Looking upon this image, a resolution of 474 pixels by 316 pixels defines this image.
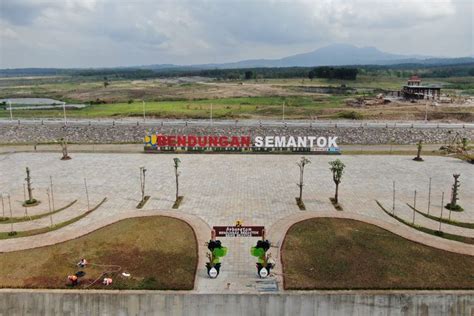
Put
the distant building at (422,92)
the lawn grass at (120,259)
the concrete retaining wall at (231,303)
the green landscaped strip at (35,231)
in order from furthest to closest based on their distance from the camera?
the distant building at (422,92) < the green landscaped strip at (35,231) < the lawn grass at (120,259) < the concrete retaining wall at (231,303)

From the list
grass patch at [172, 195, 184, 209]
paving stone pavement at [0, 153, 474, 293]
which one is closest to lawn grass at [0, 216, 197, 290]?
paving stone pavement at [0, 153, 474, 293]

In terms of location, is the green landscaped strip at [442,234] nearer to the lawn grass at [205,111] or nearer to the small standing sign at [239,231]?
the small standing sign at [239,231]

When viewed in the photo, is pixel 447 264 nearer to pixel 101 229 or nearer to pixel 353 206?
pixel 353 206

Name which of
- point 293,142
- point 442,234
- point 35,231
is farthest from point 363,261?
point 293,142

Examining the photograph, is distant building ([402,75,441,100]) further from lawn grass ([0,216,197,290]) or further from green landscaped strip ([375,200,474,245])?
lawn grass ([0,216,197,290])

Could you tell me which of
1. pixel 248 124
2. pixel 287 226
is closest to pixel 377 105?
pixel 248 124

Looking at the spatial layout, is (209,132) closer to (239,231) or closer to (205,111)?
(205,111)

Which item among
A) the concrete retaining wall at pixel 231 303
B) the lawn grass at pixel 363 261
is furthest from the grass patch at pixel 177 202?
the concrete retaining wall at pixel 231 303
